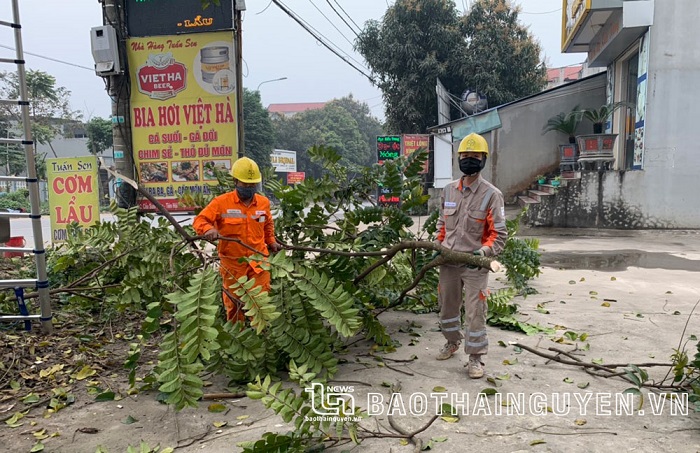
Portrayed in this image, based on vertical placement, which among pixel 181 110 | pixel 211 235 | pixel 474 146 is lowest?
pixel 211 235

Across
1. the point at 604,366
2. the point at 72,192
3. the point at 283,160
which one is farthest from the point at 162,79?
the point at 283,160

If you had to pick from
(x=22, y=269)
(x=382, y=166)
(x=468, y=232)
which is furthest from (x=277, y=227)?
(x=22, y=269)

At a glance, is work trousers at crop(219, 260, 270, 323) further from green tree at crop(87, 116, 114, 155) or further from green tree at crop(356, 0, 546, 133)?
green tree at crop(87, 116, 114, 155)

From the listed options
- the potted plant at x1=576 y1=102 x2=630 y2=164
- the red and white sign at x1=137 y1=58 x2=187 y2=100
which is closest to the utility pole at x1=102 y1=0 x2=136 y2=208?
the red and white sign at x1=137 y1=58 x2=187 y2=100

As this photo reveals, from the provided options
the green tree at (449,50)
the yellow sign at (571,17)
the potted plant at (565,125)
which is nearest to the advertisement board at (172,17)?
the yellow sign at (571,17)

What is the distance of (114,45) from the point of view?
5.41 meters

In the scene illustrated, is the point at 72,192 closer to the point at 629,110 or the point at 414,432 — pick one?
the point at 414,432

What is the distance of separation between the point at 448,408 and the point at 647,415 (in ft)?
3.66

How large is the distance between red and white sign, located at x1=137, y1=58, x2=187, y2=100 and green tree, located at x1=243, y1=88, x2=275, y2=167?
31.6 metres

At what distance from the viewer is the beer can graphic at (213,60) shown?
5520mm

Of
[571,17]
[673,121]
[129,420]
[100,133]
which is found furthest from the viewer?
[100,133]

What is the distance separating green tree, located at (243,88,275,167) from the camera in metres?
37.3

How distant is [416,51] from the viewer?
72.4 ft

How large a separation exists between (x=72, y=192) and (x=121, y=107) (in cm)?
140
